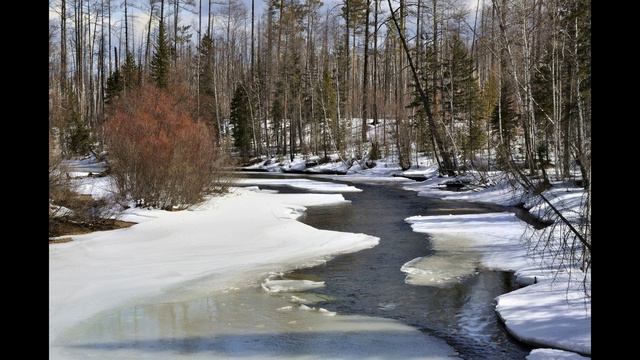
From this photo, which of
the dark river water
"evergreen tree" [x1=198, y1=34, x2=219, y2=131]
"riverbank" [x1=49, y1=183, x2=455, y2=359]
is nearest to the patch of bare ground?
"riverbank" [x1=49, y1=183, x2=455, y2=359]

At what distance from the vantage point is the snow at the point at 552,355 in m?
6.27

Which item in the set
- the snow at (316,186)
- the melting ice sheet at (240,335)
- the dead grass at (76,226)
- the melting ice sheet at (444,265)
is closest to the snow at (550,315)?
the melting ice sheet at (240,335)

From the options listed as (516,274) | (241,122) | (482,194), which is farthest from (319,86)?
(516,274)

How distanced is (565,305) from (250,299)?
4383 mm

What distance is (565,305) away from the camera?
790 centimetres

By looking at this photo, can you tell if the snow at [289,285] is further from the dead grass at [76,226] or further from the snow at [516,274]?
the dead grass at [76,226]

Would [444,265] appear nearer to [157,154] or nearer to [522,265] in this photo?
[522,265]

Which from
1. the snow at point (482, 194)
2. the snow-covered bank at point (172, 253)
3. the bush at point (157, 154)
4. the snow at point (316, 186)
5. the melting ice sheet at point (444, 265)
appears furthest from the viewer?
the snow at point (316, 186)

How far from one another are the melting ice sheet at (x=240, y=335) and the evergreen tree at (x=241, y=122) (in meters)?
43.1

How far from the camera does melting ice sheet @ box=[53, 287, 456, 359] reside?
6551mm

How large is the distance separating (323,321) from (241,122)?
1746 inches

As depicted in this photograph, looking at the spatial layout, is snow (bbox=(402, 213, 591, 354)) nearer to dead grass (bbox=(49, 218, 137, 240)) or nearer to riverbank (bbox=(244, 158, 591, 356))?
riverbank (bbox=(244, 158, 591, 356))
